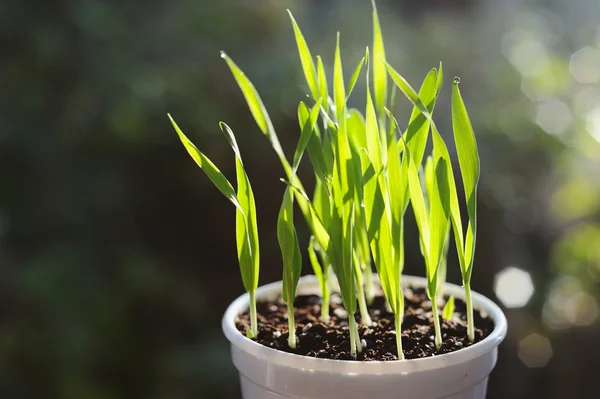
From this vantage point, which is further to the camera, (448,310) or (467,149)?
(448,310)

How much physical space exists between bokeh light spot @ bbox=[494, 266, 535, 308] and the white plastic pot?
0.67 meters

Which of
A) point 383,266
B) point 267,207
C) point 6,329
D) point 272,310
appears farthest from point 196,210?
point 383,266

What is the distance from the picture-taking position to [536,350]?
1.14m

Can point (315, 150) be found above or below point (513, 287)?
above

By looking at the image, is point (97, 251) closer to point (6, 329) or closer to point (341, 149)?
point (6, 329)

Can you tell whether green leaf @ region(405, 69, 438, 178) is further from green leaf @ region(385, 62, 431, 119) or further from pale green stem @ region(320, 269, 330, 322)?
pale green stem @ region(320, 269, 330, 322)

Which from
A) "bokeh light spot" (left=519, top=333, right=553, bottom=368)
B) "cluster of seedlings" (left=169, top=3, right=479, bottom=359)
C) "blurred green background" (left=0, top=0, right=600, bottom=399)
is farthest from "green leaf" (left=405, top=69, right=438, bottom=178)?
"bokeh light spot" (left=519, top=333, right=553, bottom=368)

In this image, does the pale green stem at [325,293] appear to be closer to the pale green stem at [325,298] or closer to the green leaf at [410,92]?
the pale green stem at [325,298]

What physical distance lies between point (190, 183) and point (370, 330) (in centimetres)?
69

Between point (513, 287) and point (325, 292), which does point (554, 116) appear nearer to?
point (513, 287)

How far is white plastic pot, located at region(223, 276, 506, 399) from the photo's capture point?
424mm

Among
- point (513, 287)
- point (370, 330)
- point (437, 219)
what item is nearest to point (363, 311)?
point (370, 330)

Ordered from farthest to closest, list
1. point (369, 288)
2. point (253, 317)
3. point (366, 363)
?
1. point (369, 288)
2. point (253, 317)
3. point (366, 363)

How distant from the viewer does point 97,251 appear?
116 centimetres
